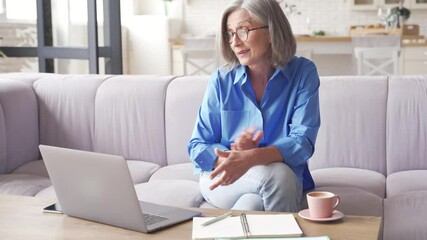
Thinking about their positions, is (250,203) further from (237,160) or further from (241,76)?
(241,76)

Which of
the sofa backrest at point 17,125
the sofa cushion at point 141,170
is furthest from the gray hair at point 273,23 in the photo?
the sofa backrest at point 17,125

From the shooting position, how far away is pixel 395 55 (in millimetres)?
5828

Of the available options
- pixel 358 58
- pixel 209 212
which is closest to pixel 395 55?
pixel 358 58

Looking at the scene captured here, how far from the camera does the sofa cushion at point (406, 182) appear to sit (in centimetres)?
236

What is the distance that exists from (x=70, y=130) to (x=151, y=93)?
1.51 ft

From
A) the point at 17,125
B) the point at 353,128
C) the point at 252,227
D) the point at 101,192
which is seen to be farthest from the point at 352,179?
the point at 17,125

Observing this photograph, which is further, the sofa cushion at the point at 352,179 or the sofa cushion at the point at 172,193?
the sofa cushion at the point at 352,179

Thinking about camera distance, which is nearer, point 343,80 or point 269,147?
point 269,147

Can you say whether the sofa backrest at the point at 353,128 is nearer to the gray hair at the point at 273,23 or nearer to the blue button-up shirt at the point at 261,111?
the blue button-up shirt at the point at 261,111

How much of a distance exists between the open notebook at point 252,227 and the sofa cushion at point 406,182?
921 millimetres

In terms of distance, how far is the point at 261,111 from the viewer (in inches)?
85.6

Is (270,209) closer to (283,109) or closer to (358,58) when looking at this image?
(283,109)

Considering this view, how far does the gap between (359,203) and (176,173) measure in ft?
2.79

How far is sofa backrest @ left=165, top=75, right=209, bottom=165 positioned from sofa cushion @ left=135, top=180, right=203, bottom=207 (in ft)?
1.30
